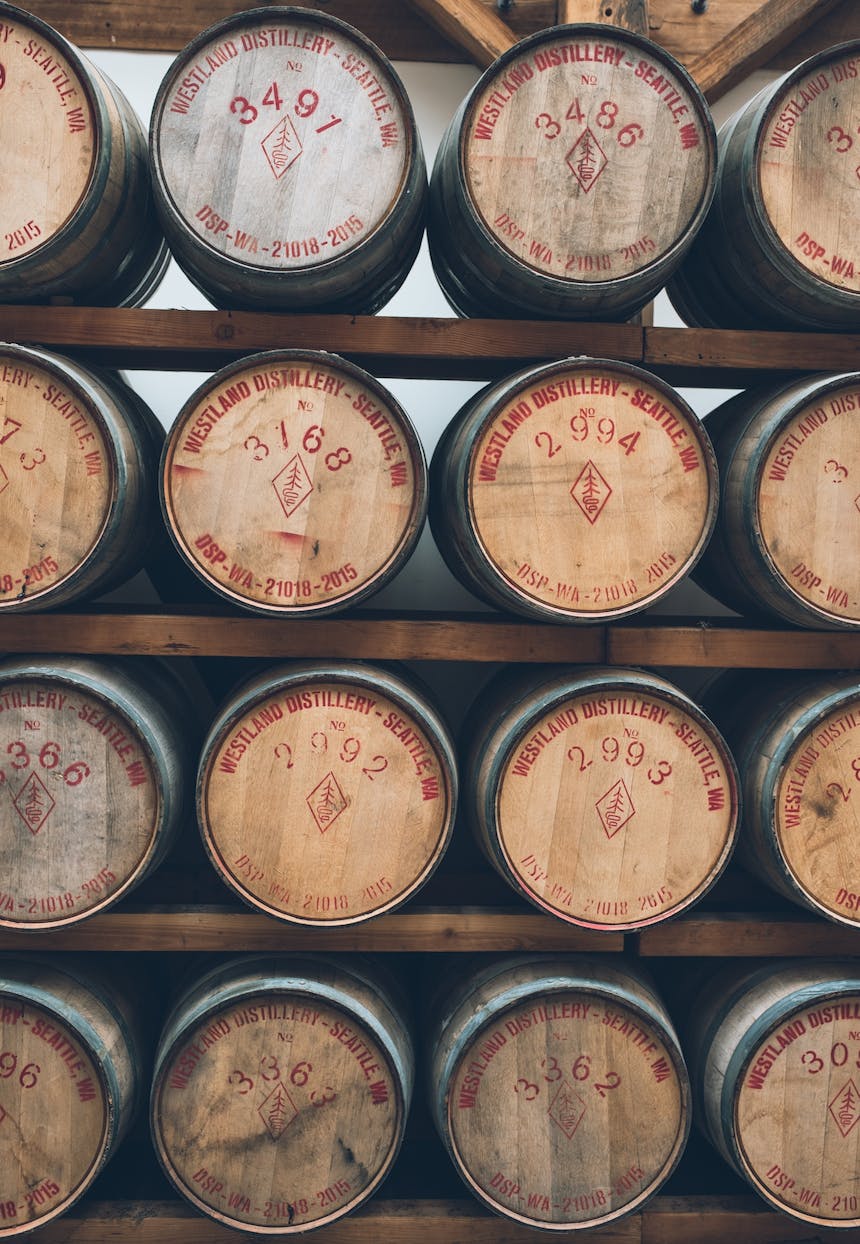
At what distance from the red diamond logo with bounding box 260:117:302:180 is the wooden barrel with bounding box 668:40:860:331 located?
117 centimetres

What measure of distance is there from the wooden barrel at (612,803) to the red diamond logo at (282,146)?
153 cm

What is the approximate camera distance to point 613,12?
2758 mm

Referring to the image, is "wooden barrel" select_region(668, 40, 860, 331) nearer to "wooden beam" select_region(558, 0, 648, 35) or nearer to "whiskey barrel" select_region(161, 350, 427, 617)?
"wooden beam" select_region(558, 0, 648, 35)

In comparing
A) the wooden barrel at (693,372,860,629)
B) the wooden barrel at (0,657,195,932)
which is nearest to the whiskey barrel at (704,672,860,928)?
the wooden barrel at (693,372,860,629)

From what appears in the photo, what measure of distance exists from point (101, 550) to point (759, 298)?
1947mm

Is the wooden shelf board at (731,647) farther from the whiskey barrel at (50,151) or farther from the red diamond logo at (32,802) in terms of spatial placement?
the whiskey barrel at (50,151)

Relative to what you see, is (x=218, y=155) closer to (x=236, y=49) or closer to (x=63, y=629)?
(x=236, y=49)

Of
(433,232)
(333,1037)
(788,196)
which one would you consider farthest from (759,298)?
(333,1037)

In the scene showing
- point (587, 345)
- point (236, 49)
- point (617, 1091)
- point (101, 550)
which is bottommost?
point (617, 1091)

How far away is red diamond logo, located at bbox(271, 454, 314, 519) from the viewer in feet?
6.57

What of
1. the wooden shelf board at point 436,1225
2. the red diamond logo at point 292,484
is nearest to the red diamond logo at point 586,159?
the red diamond logo at point 292,484

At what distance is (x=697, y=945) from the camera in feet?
7.50

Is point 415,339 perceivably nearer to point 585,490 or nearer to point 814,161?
Answer: point 585,490

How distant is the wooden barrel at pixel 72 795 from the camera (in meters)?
2.04
